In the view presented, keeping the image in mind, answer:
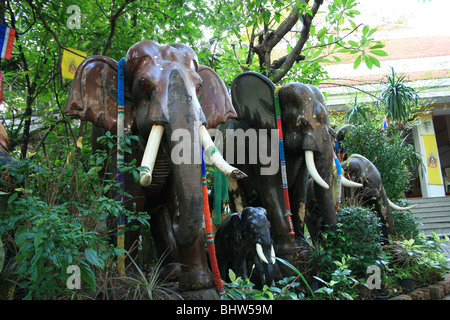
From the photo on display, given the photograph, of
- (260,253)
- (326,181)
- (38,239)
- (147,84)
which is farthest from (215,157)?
(326,181)

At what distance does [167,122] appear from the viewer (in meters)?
3.23

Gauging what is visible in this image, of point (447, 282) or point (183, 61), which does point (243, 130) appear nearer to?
point (183, 61)

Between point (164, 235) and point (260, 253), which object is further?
point (164, 235)

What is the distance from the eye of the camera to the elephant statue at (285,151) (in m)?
4.70

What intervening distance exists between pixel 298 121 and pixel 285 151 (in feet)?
1.40

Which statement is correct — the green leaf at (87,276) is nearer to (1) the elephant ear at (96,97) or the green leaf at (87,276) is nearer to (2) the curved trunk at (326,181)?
(1) the elephant ear at (96,97)

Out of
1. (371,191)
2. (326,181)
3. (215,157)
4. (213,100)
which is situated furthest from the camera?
(371,191)

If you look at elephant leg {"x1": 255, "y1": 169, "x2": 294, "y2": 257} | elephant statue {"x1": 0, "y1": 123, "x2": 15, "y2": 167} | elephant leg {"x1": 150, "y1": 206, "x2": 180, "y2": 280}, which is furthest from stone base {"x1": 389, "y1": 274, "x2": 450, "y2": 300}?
elephant statue {"x1": 0, "y1": 123, "x2": 15, "y2": 167}

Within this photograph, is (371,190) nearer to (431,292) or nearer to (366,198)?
(366,198)

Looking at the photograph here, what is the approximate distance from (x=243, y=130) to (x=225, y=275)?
183 cm

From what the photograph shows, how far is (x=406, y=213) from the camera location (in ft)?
22.1

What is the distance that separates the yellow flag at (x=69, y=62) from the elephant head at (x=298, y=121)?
→ 1.90 metres

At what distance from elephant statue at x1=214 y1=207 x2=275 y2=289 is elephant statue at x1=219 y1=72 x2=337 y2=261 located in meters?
0.81

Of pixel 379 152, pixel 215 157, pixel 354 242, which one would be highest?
pixel 379 152
